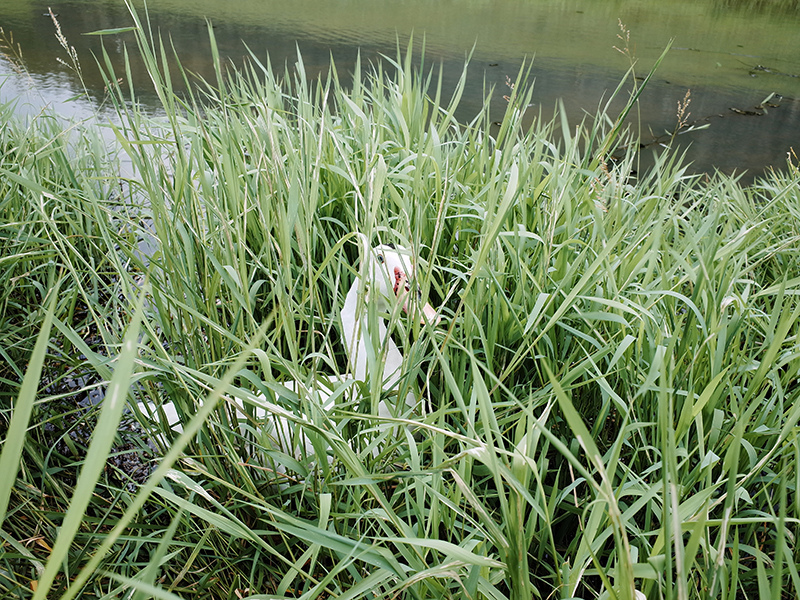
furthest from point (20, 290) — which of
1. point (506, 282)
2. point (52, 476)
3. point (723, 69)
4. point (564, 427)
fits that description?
point (723, 69)

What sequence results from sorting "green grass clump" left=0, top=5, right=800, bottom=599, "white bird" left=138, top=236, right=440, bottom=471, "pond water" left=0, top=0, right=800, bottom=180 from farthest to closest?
"pond water" left=0, top=0, right=800, bottom=180 < "white bird" left=138, top=236, right=440, bottom=471 < "green grass clump" left=0, top=5, right=800, bottom=599

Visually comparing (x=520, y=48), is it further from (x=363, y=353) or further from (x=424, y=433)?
(x=424, y=433)

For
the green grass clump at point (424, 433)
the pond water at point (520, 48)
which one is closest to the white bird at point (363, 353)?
the green grass clump at point (424, 433)

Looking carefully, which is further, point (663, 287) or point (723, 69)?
point (723, 69)

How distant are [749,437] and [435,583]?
0.55 metres

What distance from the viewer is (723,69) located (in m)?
6.44

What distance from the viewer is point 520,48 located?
671 cm

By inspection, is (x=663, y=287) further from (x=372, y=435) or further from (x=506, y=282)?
(x=372, y=435)

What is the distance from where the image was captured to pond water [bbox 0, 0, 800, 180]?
4.45 meters

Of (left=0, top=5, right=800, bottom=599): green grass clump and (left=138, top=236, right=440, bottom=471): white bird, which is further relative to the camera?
(left=138, top=236, right=440, bottom=471): white bird

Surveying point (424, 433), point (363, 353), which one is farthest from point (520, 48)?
point (424, 433)

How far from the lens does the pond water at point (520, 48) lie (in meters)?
4.45

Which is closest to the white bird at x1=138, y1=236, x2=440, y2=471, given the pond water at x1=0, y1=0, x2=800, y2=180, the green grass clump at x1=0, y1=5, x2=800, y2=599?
the green grass clump at x1=0, y1=5, x2=800, y2=599

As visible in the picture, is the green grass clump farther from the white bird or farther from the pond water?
the pond water
